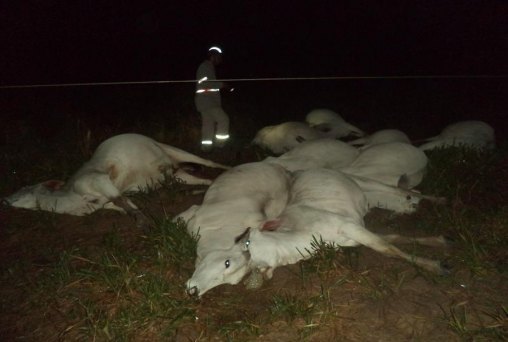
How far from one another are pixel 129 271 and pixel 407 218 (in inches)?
130

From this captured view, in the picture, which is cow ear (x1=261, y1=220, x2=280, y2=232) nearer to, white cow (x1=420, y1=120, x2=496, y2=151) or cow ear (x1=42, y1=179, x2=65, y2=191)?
cow ear (x1=42, y1=179, x2=65, y2=191)

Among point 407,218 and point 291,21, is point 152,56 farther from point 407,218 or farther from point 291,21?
point 407,218

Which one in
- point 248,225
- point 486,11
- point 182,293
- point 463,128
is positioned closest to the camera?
point 182,293

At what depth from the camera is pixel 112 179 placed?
7043 millimetres

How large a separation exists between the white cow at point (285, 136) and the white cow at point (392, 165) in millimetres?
2105

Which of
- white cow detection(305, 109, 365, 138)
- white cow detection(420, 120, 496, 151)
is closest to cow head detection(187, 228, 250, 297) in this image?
white cow detection(420, 120, 496, 151)

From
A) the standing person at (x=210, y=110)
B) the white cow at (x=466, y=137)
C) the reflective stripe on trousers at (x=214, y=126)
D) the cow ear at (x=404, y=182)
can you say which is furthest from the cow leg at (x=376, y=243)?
the reflective stripe on trousers at (x=214, y=126)

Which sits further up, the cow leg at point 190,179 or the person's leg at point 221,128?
the person's leg at point 221,128

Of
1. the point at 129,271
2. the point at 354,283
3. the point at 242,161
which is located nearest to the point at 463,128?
the point at 242,161

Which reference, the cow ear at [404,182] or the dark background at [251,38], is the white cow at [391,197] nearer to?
the cow ear at [404,182]

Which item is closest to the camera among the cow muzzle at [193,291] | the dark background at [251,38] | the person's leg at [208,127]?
the cow muzzle at [193,291]

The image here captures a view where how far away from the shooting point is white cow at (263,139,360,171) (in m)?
6.80

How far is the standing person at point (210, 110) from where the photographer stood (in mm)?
9539

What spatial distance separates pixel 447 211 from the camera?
5.73 metres
